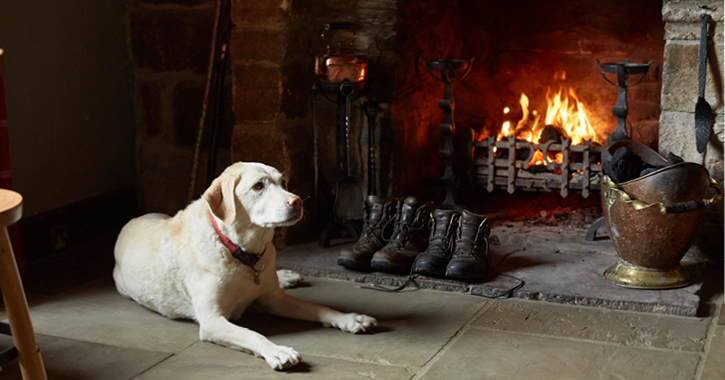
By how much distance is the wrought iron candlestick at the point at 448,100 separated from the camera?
357cm

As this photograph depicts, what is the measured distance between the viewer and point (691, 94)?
10.4 ft

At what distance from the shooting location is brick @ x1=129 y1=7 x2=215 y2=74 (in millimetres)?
3863

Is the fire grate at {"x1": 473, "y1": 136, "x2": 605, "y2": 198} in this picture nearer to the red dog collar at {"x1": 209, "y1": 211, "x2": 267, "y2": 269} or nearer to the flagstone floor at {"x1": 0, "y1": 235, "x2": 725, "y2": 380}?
the flagstone floor at {"x1": 0, "y1": 235, "x2": 725, "y2": 380}

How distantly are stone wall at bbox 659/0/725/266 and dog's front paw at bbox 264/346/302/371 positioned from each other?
1.93m

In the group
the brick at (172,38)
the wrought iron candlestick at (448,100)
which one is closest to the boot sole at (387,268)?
the wrought iron candlestick at (448,100)

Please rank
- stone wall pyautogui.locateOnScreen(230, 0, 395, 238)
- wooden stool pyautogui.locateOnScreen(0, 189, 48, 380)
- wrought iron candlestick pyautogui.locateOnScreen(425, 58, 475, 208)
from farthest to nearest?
1. wrought iron candlestick pyautogui.locateOnScreen(425, 58, 475, 208)
2. stone wall pyautogui.locateOnScreen(230, 0, 395, 238)
3. wooden stool pyautogui.locateOnScreen(0, 189, 48, 380)

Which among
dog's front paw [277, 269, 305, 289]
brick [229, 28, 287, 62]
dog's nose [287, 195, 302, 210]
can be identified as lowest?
dog's front paw [277, 269, 305, 289]

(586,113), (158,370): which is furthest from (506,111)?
(158,370)

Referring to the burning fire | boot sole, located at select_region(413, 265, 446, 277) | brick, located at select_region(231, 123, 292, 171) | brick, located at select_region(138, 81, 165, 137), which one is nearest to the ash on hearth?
boot sole, located at select_region(413, 265, 446, 277)

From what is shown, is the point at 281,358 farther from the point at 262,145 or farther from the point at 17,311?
the point at 262,145

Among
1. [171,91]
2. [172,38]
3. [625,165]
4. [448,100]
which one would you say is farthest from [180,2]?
[625,165]

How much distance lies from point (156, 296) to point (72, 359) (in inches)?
15.9

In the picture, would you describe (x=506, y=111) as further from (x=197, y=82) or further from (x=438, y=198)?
(x=197, y=82)

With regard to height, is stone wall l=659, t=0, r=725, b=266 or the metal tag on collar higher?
stone wall l=659, t=0, r=725, b=266
